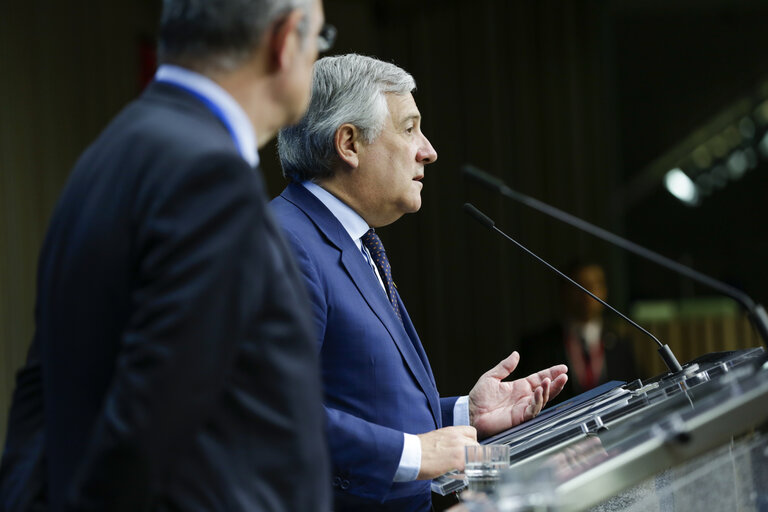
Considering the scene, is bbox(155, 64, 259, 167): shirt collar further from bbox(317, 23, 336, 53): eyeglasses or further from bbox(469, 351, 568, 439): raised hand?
bbox(469, 351, 568, 439): raised hand

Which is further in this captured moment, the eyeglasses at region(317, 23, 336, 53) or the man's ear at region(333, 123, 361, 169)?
the man's ear at region(333, 123, 361, 169)

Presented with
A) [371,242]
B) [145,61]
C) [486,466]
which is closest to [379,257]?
[371,242]

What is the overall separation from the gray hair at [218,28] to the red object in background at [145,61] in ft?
17.3

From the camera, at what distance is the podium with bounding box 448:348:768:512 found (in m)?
1.06

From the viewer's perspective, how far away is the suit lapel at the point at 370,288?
1.91 meters

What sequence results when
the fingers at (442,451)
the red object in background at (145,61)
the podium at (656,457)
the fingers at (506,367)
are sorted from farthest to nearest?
the red object in background at (145,61) → the fingers at (506,367) → the fingers at (442,451) → the podium at (656,457)

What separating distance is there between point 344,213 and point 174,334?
1133 millimetres

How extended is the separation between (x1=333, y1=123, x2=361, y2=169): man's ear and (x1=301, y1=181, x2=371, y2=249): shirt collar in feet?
0.27

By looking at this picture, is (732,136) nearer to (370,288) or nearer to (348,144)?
(348,144)

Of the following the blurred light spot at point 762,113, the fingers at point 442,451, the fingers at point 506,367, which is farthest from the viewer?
the blurred light spot at point 762,113

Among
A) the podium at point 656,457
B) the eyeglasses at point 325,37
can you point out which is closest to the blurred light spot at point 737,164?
the podium at point 656,457

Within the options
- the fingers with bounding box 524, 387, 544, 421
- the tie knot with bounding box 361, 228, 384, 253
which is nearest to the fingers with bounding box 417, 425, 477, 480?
the fingers with bounding box 524, 387, 544, 421

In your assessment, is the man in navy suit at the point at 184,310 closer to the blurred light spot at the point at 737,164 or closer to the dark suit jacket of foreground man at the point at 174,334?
the dark suit jacket of foreground man at the point at 174,334

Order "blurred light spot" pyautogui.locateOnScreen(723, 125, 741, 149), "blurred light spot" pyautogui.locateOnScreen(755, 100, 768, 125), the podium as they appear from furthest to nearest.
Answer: "blurred light spot" pyautogui.locateOnScreen(723, 125, 741, 149) < "blurred light spot" pyautogui.locateOnScreen(755, 100, 768, 125) < the podium
